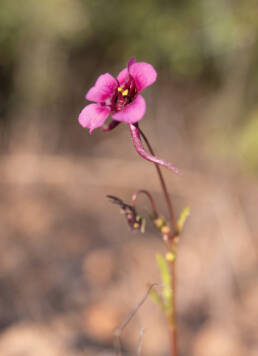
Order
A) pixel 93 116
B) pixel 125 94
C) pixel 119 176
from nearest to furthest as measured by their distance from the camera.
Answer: pixel 93 116
pixel 125 94
pixel 119 176

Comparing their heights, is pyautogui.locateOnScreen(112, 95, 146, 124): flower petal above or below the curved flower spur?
below

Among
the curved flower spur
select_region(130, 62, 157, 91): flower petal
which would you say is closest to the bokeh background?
the curved flower spur

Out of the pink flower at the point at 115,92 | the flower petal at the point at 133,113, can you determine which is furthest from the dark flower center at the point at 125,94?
the flower petal at the point at 133,113

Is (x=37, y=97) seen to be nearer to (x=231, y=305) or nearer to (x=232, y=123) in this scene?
(x=232, y=123)

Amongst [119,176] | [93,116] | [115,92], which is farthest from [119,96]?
[119,176]

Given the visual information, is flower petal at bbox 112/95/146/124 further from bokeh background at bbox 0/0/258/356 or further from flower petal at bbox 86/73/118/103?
bokeh background at bbox 0/0/258/356

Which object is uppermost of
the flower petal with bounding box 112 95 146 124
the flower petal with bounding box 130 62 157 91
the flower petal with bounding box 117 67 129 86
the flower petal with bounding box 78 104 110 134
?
the flower petal with bounding box 117 67 129 86

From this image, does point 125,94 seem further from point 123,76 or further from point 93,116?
point 93,116
